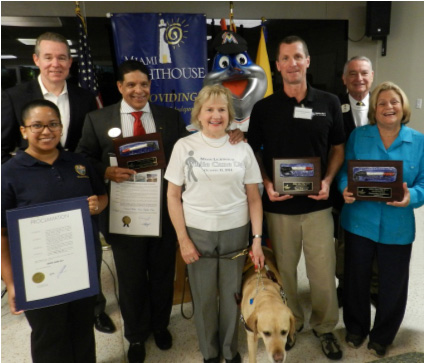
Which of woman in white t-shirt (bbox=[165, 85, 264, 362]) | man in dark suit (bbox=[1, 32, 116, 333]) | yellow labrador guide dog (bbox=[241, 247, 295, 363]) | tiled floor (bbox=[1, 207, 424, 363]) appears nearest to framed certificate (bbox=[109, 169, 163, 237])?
woman in white t-shirt (bbox=[165, 85, 264, 362])

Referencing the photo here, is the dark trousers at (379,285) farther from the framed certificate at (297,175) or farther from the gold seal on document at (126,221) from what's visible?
the gold seal on document at (126,221)

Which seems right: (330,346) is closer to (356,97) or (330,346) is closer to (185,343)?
(185,343)

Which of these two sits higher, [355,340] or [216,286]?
[216,286]

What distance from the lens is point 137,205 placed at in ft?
A: 5.85

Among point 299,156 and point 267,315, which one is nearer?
point 267,315

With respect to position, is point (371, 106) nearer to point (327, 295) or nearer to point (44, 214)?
point (327, 295)

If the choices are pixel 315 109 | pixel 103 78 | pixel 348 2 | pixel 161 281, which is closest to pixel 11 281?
pixel 161 281

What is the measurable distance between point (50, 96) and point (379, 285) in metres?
2.17

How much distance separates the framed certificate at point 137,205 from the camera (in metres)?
1.77

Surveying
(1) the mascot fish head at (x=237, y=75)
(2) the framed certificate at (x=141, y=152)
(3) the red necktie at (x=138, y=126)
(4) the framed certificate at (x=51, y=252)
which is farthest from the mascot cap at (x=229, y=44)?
(4) the framed certificate at (x=51, y=252)

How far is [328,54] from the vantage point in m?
4.04

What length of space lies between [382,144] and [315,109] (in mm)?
385

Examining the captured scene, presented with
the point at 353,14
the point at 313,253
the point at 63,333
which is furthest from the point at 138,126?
→ the point at 353,14

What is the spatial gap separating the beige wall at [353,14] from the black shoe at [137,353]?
10.6 ft
